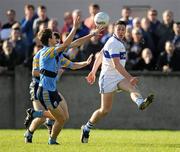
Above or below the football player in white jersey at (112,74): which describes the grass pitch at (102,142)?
below

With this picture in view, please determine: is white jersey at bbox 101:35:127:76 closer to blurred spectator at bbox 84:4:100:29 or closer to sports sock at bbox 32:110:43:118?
sports sock at bbox 32:110:43:118

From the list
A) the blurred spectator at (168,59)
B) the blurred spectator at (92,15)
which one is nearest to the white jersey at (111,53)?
the blurred spectator at (168,59)

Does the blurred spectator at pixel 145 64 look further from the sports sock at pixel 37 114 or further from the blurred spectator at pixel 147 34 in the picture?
the sports sock at pixel 37 114

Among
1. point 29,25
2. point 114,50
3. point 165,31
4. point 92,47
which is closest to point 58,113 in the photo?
point 114,50

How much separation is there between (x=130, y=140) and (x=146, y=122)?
4153 millimetres

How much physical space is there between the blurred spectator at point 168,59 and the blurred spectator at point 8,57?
12.0 feet

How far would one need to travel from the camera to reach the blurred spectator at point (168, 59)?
21.4 meters

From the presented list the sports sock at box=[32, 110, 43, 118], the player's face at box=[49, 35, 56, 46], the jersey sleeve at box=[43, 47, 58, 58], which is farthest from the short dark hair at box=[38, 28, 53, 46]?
the sports sock at box=[32, 110, 43, 118]

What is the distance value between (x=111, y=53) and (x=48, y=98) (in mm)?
1572

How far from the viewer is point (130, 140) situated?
17.2 m

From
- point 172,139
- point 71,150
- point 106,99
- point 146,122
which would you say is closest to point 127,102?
point 146,122

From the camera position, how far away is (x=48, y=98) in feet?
50.3

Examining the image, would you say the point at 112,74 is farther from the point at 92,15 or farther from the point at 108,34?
the point at 92,15

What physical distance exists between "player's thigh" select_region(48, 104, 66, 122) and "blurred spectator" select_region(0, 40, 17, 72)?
665 cm
